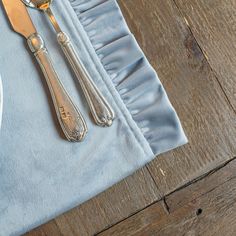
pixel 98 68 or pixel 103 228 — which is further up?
pixel 98 68

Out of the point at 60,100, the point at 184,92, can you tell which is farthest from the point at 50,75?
the point at 184,92

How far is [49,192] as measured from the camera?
1.47 ft

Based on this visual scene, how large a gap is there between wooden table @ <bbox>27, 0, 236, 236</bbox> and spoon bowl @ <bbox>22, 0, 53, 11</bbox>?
84mm

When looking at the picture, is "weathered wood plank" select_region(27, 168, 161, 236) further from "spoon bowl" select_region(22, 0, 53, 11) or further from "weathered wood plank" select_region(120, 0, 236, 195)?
"spoon bowl" select_region(22, 0, 53, 11)

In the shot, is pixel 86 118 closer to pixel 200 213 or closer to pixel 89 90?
pixel 89 90

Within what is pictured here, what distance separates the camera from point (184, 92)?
50cm

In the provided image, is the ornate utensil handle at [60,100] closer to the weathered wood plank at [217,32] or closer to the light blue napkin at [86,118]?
the light blue napkin at [86,118]

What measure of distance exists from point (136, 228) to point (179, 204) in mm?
51

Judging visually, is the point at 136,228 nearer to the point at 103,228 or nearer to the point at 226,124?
the point at 103,228

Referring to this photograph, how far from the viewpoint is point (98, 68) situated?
474 mm

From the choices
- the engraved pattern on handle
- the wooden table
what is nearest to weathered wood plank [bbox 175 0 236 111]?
the wooden table

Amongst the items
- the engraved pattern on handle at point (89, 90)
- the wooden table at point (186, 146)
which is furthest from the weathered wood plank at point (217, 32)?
the engraved pattern on handle at point (89, 90)

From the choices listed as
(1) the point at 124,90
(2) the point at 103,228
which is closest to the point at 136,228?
(2) the point at 103,228

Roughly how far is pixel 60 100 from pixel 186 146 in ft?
0.46
